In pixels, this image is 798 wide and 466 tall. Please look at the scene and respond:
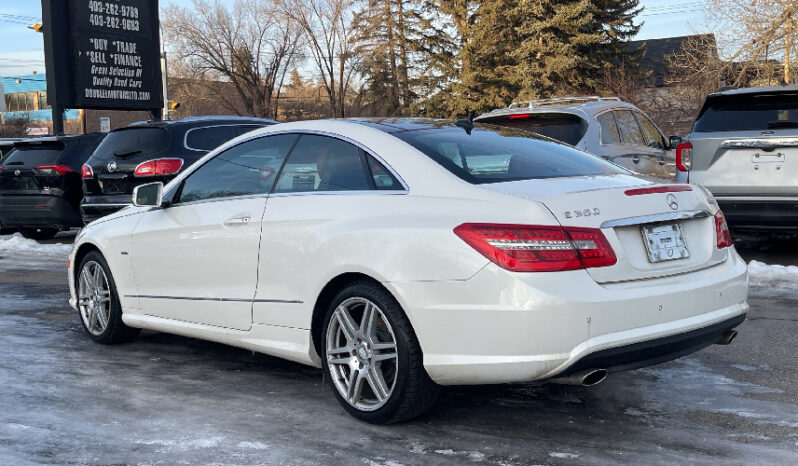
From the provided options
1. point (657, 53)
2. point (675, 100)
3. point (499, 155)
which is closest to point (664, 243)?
point (499, 155)

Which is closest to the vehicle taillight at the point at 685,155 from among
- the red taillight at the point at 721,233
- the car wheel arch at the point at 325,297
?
the red taillight at the point at 721,233

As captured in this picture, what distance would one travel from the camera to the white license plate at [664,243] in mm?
3895

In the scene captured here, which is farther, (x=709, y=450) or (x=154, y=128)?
(x=154, y=128)

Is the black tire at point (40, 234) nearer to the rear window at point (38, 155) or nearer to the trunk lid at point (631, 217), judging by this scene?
the rear window at point (38, 155)

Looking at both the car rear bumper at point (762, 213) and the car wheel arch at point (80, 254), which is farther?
the car rear bumper at point (762, 213)

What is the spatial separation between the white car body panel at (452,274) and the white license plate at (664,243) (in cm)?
5

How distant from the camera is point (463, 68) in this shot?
46281 millimetres

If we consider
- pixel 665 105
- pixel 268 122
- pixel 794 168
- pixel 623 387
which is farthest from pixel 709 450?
pixel 665 105

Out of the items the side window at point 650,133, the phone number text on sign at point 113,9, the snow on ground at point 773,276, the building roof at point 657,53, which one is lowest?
the snow on ground at point 773,276

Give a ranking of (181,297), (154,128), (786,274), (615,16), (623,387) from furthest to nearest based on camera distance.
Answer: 1. (615,16)
2. (154,128)
3. (786,274)
4. (181,297)
5. (623,387)

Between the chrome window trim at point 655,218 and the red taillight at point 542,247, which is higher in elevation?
the chrome window trim at point 655,218

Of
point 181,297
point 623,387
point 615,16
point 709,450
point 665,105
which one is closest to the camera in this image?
point 709,450

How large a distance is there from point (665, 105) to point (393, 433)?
32421mm

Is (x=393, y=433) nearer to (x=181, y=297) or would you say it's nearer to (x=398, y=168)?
(x=398, y=168)
